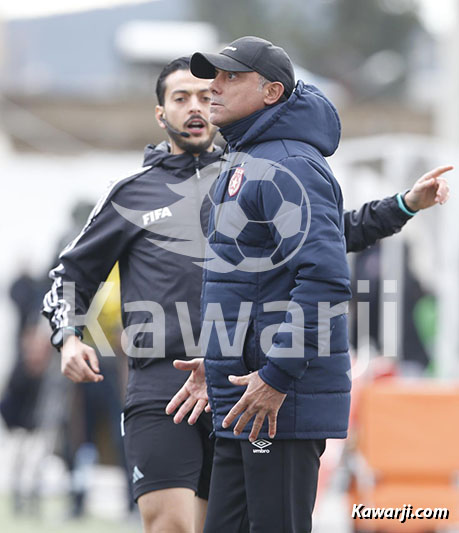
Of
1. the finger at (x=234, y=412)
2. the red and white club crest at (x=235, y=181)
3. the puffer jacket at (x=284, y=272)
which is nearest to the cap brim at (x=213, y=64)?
the puffer jacket at (x=284, y=272)

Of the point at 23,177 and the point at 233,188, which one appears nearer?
the point at 233,188

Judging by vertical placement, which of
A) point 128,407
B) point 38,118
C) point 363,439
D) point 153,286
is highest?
point 38,118

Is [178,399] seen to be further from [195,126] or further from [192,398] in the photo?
[195,126]

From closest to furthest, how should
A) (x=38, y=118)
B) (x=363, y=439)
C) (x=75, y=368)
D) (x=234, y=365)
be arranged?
(x=234, y=365) → (x=75, y=368) → (x=363, y=439) → (x=38, y=118)

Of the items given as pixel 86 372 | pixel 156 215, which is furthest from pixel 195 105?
pixel 86 372

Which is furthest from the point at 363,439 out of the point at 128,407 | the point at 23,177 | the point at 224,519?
the point at 23,177

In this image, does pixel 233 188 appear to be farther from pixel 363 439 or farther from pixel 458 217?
pixel 458 217

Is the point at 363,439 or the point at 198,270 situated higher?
the point at 198,270

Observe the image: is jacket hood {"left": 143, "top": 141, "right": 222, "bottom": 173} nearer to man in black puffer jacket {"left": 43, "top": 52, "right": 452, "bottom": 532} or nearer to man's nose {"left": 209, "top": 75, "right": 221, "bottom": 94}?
man in black puffer jacket {"left": 43, "top": 52, "right": 452, "bottom": 532}

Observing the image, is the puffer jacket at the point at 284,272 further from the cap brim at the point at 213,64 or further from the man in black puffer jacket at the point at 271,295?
the cap brim at the point at 213,64

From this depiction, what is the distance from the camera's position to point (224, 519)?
4.41 m

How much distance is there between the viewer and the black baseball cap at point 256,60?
4426 millimetres

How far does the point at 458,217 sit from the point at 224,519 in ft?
21.0

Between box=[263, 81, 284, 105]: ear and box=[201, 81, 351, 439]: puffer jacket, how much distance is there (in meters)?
0.04
